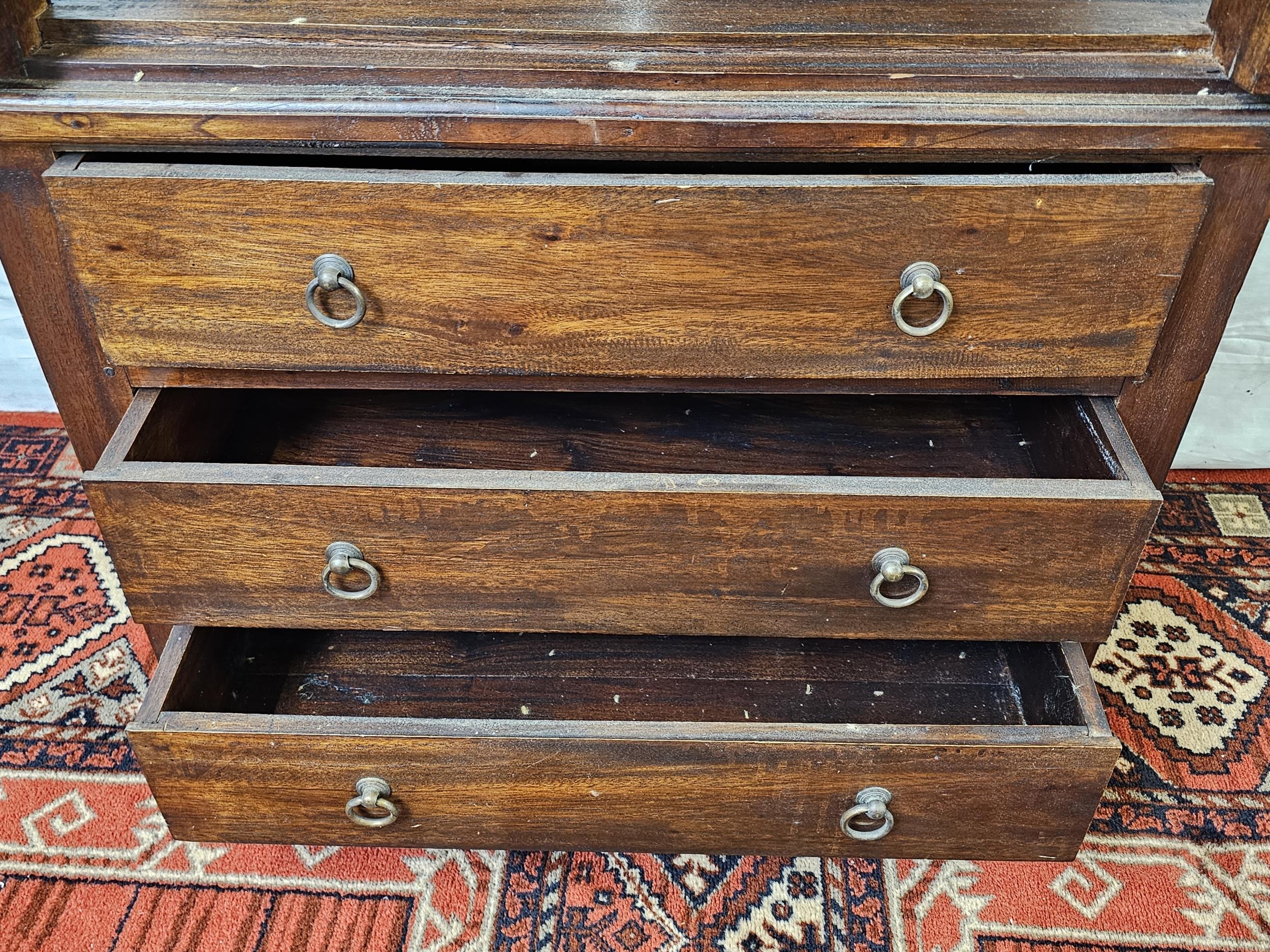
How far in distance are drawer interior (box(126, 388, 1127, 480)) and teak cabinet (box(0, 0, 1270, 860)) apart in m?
0.05

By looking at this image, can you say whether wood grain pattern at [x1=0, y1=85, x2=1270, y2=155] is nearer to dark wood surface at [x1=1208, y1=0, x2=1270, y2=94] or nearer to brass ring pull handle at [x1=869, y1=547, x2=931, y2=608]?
dark wood surface at [x1=1208, y1=0, x2=1270, y2=94]

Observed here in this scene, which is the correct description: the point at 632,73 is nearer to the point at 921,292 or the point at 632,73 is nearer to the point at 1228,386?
the point at 921,292

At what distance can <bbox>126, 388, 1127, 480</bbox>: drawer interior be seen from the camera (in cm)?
100

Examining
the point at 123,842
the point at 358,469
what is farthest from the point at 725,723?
the point at 123,842

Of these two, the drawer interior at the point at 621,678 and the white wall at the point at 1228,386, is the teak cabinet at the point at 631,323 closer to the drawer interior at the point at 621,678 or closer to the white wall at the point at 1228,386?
the drawer interior at the point at 621,678

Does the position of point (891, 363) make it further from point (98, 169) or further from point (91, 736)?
point (91, 736)

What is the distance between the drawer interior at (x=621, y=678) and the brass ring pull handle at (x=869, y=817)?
8cm

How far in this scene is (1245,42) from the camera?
730 mm

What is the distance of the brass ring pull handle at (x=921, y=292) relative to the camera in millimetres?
745

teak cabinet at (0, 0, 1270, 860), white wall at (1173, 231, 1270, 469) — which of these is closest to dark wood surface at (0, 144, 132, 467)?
teak cabinet at (0, 0, 1270, 860)

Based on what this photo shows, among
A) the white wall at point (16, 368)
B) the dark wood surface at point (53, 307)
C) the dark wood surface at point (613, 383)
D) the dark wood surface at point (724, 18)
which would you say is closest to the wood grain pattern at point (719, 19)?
the dark wood surface at point (724, 18)

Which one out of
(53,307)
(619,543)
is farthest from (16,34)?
(619,543)

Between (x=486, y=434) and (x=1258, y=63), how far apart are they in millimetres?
684

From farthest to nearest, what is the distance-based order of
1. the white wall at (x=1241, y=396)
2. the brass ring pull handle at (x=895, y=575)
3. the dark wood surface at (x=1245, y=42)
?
the white wall at (x=1241, y=396) < the brass ring pull handle at (x=895, y=575) < the dark wood surface at (x=1245, y=42)
